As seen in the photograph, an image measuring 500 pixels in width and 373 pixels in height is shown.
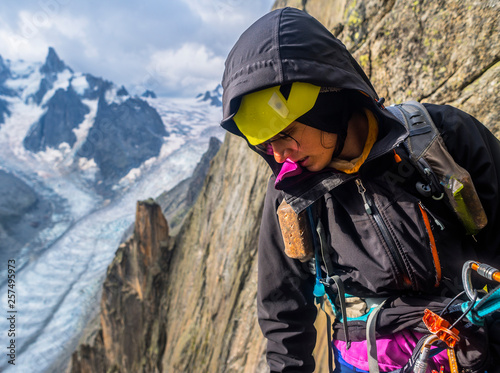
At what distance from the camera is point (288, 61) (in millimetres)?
1774

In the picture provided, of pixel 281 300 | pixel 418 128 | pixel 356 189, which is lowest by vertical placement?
pixel 281 300

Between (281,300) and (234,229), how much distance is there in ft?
32.8

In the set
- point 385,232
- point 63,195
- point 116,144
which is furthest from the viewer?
point 116,144

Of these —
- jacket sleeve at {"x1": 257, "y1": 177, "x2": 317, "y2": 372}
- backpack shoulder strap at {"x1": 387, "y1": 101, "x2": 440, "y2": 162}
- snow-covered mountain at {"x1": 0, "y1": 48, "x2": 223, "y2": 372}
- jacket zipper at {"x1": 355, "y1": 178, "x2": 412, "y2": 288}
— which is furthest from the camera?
snow-covered mountain at {"x1": 0, "y1": 48, "x2": 223, "y2": 372}

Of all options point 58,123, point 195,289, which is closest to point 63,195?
point 58,123

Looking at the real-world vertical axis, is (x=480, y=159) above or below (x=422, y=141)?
below

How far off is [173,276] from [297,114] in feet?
74.3

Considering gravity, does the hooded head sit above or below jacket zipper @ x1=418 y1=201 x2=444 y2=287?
above

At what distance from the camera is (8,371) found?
6291 centimetres

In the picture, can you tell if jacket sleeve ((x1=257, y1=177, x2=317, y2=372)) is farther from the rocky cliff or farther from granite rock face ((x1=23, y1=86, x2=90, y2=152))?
granite rock face ((x1=23, y1=86, x2=90, y2=152))

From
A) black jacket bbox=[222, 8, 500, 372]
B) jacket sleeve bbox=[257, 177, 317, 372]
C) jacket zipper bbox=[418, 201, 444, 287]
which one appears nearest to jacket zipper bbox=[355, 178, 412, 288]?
black jacket bbox=[222, 8, 500, 372]

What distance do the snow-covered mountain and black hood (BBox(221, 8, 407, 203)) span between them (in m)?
87.9

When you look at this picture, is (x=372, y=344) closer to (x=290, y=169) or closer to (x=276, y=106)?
(x=290, y=169)

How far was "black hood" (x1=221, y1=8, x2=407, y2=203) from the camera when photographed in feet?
5.82
